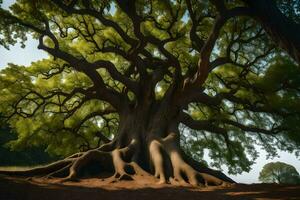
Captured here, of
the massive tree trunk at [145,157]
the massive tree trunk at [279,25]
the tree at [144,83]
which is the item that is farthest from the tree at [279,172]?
the massive tree trunk at [279,25]

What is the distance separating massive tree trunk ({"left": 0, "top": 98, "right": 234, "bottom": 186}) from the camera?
486 inches

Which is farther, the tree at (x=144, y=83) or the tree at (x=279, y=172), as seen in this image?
the tree at (x=279, y=172)

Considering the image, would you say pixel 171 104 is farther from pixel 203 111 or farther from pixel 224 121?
pixel 203 111

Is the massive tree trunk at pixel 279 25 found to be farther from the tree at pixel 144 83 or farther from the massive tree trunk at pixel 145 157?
the massive tree trunk at pixel 145 157

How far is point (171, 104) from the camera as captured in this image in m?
17.0

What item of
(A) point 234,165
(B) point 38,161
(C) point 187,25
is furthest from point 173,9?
(B) point 38,161

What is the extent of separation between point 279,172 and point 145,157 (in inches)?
1347

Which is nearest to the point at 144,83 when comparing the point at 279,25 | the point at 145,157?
the point at 145,157

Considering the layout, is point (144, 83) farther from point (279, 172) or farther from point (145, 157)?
point (279, 172)

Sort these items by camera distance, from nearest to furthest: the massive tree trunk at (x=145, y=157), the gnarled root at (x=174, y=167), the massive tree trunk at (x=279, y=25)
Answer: the massive tree trunk at (x=279, y=25) < the gnarled root at (x=174, y=167) < the massive tree trunk at (x=145, y=157)

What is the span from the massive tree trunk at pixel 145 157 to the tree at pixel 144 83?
6cm

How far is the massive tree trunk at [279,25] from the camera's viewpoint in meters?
8.17

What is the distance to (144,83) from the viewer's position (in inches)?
693

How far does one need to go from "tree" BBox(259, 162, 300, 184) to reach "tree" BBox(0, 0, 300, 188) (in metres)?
22.9
